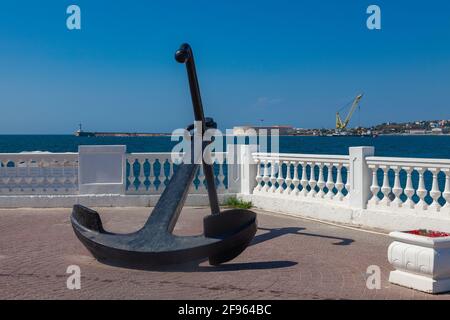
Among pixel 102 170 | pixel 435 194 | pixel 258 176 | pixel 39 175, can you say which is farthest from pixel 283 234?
pixel 39 175

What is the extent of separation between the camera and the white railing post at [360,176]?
936 cm

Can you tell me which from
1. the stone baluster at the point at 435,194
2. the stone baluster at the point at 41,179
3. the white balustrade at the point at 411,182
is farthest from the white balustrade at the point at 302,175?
the stone baluster at the point at 41,179

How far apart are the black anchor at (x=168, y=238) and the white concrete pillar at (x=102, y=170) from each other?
5.38 m

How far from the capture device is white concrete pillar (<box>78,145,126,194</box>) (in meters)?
11.9

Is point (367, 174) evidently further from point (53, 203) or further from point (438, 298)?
point (53, 203)

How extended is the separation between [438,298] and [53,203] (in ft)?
28.8

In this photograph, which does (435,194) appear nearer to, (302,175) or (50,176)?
(302,175)

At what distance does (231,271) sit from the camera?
6.33 m

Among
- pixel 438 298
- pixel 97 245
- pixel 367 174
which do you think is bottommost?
pixel 438 298

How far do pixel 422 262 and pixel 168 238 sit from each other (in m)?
2.68

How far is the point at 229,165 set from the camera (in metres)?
12.5
